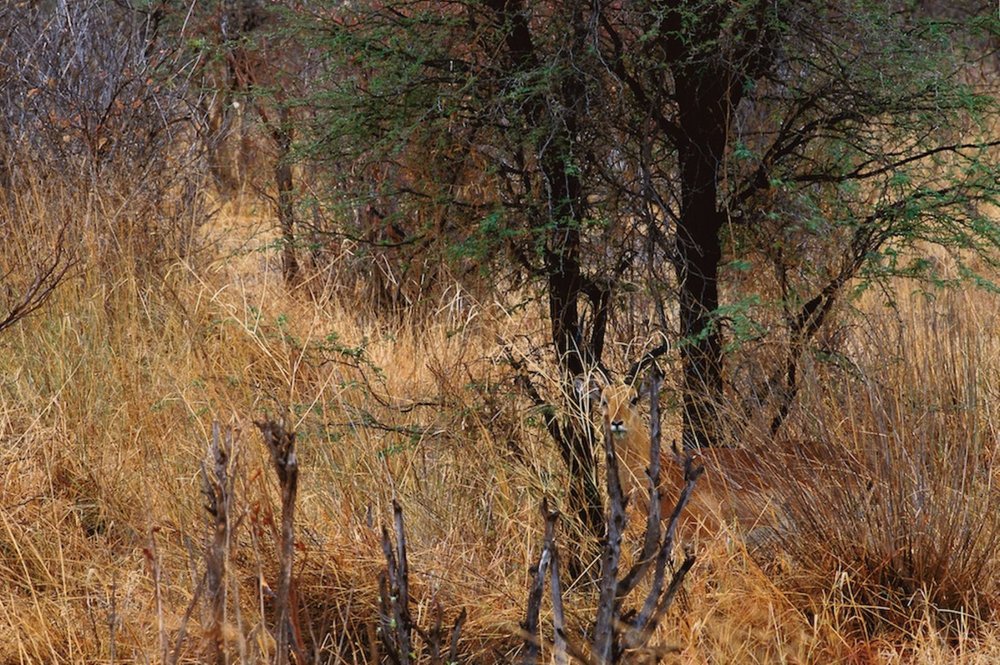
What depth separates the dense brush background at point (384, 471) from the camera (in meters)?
2.87

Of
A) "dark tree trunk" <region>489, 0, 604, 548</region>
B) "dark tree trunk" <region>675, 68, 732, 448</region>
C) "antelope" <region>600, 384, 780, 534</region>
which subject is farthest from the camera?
"dark tree trunk" <region>675, 68, 732, 448</region>

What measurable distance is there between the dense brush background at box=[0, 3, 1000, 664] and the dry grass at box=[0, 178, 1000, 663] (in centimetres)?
1

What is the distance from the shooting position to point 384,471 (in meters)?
3.35

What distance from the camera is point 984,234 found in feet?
12.3

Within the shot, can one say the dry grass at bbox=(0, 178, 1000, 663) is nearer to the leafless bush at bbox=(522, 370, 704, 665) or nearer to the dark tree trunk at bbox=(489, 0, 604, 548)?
the dark tree trunk at bbox=(489, 0, 604, 548)

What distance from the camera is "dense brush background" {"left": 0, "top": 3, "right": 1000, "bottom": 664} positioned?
2.87m

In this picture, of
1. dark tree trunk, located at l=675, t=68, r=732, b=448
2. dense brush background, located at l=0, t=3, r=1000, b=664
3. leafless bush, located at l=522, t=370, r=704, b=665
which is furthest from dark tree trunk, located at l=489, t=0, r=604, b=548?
leafless bush, located at l=522, t=370, r=704, b=665

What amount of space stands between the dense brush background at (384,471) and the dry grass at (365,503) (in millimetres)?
11

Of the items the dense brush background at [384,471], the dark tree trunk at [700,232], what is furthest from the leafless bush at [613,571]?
the dark tree trunk at [700,232]

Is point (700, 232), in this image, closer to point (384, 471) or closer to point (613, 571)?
point (384, 471)

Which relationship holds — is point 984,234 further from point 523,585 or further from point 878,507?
point 523,585

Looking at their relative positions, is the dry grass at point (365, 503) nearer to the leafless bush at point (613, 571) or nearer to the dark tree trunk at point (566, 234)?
the dark tree trunk at point (566, 234)

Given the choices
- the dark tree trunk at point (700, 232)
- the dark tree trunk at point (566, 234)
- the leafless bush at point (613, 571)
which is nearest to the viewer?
the leafless bush at point (613, 571)

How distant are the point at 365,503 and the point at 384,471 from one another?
0.21 metres
